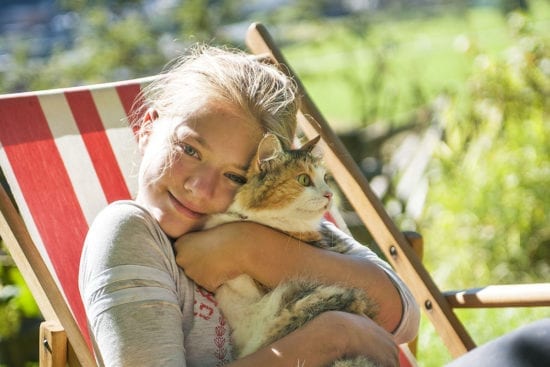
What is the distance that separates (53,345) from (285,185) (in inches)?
23.4

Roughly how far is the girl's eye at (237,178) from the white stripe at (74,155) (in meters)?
0.57

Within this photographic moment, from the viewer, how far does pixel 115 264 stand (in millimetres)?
1523

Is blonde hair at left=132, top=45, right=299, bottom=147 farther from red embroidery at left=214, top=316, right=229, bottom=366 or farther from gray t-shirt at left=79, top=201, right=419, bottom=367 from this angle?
red embroidery at left=214, top=316, right=229, bottom=366

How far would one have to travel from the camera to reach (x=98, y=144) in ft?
7.53

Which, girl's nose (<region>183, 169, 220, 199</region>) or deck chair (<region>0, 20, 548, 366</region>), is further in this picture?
deck chair (<region>0, 20, 548, 366</region>)

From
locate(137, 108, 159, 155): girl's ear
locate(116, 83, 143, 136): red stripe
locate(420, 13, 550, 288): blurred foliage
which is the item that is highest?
locate(116, 83, 143, 136): red stripe

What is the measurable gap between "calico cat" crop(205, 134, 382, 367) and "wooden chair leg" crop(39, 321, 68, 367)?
13.2 inches

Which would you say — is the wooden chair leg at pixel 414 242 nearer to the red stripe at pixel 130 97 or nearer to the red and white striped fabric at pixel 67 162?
the red and white striped fabric at pixel 67 162

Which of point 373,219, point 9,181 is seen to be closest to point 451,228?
point 373,219

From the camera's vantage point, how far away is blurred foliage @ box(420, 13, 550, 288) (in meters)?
4.18

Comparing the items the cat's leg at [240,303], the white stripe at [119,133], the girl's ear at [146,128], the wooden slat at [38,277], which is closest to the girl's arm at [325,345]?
the cat's leg at [240,303]

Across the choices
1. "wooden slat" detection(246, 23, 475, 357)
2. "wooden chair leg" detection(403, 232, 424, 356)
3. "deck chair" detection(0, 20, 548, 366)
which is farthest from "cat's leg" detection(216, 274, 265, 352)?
"wooden chair leg" detection(403, 232, 424, 356)

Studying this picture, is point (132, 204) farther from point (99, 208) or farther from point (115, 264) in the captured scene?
point (99, 208)

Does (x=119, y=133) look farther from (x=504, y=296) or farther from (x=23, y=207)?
(x=504, y=296)
